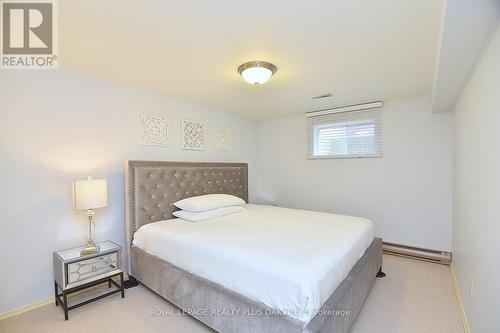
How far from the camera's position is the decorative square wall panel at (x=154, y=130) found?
3.06 meters

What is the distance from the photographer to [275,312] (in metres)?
1.47

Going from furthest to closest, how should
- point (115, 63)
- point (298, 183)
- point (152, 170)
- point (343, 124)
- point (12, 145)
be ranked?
point (298, 183) < point (343, 124) < point (152, 170) < point (115, 63) < point (12, 145)

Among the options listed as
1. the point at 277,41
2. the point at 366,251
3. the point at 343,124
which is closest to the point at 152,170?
the point at 277,41

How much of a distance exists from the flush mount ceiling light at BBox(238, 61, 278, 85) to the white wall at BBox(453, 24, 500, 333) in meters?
1.55

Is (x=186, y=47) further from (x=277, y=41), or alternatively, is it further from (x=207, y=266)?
(x=207, y=266)

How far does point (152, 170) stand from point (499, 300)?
121 inches

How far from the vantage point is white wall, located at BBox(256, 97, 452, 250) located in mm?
3195

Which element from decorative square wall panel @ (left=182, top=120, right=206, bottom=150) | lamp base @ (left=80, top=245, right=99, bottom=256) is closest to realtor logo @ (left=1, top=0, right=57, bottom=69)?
decorative square wall panel @ (left=182, top=120, right=206, bottom=150)

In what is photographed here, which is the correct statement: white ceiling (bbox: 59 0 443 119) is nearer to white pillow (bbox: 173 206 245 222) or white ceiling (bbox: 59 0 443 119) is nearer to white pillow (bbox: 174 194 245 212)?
white pillow (bbox: 174 194 245 212)

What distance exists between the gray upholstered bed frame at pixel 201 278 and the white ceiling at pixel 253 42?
1147 mm

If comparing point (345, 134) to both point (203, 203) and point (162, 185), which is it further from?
point (162, 185)

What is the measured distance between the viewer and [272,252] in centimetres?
174

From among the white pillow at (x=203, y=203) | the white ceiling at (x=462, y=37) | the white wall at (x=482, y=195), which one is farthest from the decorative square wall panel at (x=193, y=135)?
the white wall at (x=482, y=195)

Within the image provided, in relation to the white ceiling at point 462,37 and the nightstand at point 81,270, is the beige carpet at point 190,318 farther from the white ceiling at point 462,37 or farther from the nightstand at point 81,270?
the white ceiling at point 462,37
